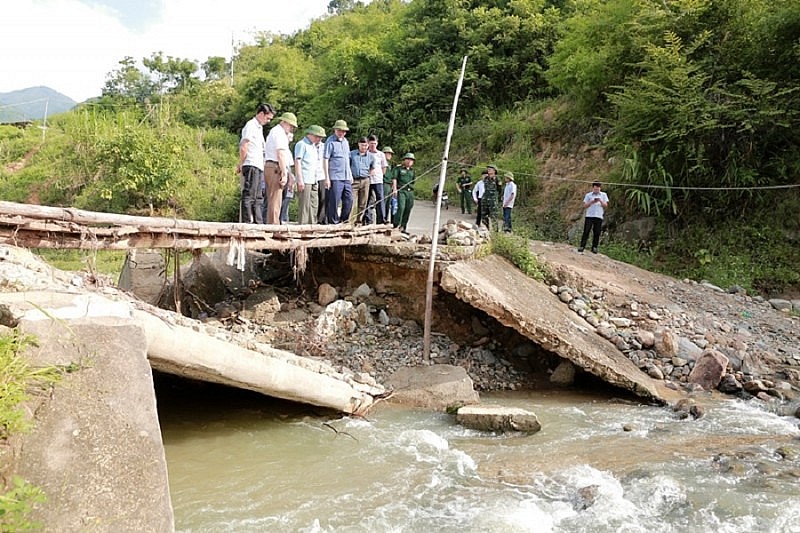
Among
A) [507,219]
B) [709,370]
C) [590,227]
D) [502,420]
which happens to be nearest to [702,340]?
[709,370]

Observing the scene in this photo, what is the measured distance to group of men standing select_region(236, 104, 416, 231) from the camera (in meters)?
7.47

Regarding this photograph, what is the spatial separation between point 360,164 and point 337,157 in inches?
33.5

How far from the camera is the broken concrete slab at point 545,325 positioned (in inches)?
297

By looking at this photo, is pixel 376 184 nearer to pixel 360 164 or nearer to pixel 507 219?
pixel 360 164

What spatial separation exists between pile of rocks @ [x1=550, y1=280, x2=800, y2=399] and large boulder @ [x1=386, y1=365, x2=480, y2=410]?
243 cm

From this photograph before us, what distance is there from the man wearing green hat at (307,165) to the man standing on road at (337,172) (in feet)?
0.57

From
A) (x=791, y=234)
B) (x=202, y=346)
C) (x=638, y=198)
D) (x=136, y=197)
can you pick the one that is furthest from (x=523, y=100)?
(x=202, y=346)

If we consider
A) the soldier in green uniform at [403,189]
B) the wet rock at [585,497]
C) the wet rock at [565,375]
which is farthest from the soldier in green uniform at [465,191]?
the wet rock at [585,497]

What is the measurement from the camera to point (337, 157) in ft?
28.6

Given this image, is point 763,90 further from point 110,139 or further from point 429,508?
point 110,139

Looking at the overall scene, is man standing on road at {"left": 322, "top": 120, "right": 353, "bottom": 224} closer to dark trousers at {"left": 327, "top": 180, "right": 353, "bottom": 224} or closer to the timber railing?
dark trousers at {"left": 327, "top": 180, "right": 353, "bottom": 224}

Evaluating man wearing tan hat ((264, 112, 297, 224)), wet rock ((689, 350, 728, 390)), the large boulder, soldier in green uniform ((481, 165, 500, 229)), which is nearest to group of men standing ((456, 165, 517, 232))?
soldier in green uniform ((481, 165, 500, 229))

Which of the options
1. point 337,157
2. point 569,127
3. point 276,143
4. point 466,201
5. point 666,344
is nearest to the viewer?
point 276,143

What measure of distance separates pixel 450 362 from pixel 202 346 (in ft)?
12.9
